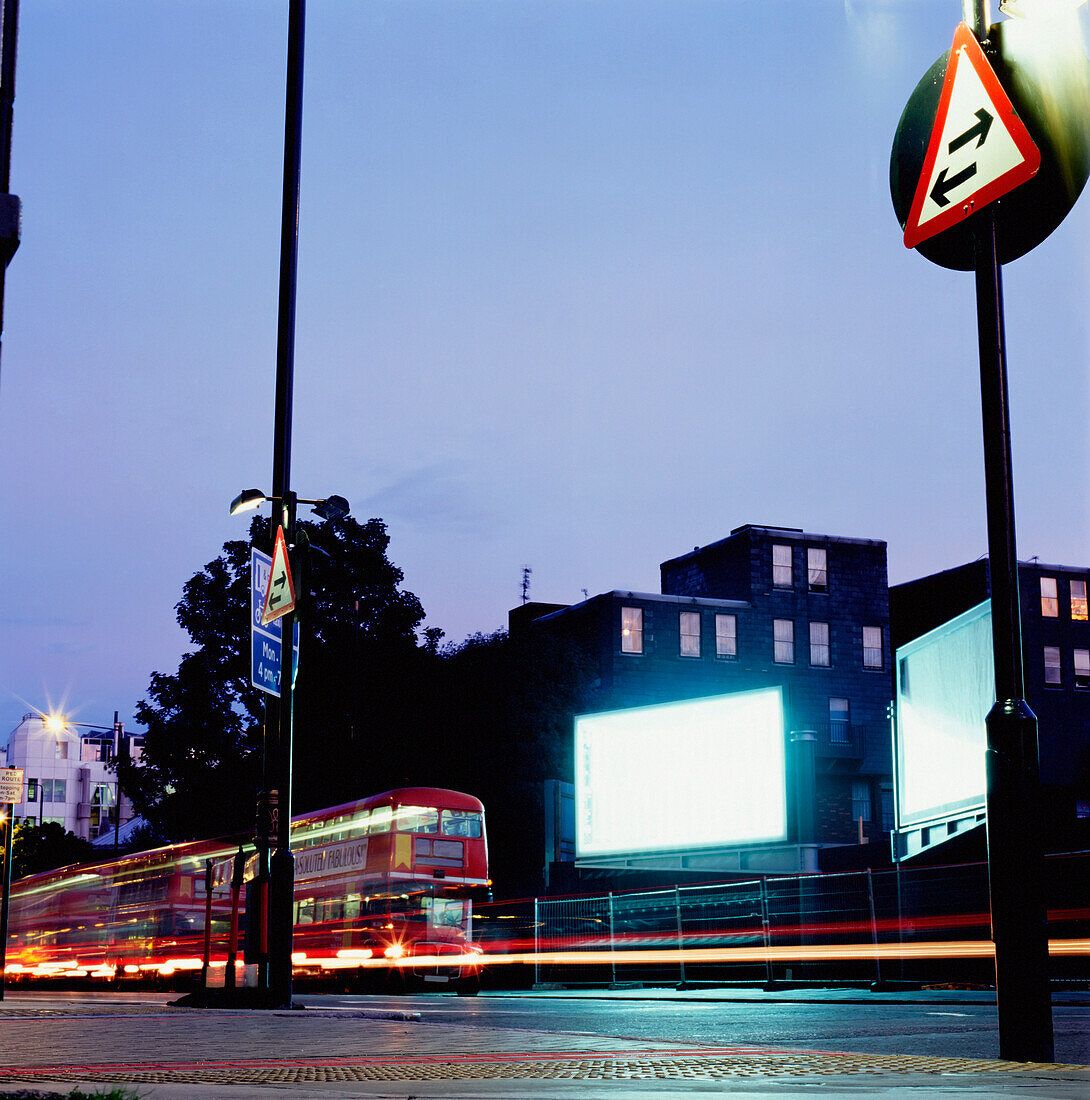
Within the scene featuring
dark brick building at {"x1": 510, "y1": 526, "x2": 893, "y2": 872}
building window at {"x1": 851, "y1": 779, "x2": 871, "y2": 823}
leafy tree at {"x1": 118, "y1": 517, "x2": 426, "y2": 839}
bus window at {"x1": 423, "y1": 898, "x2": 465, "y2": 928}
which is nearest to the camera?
bus window at {"x1": 423, "y1": 898, "x2": 465, "y2": 928}

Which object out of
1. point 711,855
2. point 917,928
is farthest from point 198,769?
point 917,928

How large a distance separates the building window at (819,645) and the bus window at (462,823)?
25.6m

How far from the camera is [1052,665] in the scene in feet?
172

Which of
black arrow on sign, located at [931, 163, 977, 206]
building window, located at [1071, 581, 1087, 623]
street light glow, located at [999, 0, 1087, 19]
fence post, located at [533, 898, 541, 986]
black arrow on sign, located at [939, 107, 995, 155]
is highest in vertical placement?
building window, located at [1071, 581, 1087, 623]

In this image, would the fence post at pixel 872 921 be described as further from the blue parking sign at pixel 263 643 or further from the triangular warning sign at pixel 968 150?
the triangular warning sign at pixel 968 150

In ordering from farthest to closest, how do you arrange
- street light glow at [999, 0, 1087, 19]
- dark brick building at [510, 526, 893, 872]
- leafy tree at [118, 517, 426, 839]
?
dark brick building at [510, 526, 893, 872], leafy tree at [118, 517, 426, 839], street light glow at [999, 0, 1087, 19]

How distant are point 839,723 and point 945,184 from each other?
4770 cm

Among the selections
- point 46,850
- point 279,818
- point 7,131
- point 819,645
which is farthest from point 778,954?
point 46,850

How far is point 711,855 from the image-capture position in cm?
3031

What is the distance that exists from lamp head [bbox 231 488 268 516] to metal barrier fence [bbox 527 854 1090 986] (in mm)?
9635

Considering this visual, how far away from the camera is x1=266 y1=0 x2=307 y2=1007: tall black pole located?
12.9 metres

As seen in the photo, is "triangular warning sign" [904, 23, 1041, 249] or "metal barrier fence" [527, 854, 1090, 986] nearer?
"triangular warning sign" [904, 23, 1041, 249]

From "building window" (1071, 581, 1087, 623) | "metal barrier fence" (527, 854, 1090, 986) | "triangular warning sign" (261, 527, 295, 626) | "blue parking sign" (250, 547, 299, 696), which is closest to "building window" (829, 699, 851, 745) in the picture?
"building window" (1071, 581, 1087, 623)

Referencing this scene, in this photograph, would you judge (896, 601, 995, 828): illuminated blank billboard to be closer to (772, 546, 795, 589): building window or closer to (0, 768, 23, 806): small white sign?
(0, 768, 23, 806): small white sign
